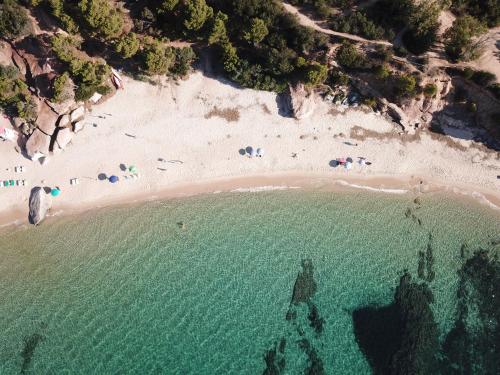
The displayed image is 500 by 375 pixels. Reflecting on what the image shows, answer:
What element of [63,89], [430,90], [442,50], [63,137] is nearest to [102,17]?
[63,89]

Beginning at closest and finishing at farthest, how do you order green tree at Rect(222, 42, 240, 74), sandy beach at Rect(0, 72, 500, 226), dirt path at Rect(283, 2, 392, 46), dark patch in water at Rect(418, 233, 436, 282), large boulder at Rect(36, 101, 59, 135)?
1. green tree at Rect(222, 42, 240, 74)
2. dirt path at Rect(283, 2, 392, 46)
3. large boulder at Rect(36, 101, 59, 135)
4. sandy beach at Rect(0, 72, 500, 226)
5. dark patch in water at Rect(418, 233, 436, 282)

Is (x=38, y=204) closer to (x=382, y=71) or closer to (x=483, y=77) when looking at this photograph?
(x=382, y=71)

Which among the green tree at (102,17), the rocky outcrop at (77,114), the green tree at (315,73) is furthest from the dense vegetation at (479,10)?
the rocky outcrop at (77,114)

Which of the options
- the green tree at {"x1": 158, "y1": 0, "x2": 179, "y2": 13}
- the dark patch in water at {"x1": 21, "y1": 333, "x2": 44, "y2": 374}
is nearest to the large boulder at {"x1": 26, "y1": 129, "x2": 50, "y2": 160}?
the green tree at {"x1": 158, "y1": 0, "x2": 179, "y2": 13}

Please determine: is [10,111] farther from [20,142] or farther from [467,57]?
[467,57]

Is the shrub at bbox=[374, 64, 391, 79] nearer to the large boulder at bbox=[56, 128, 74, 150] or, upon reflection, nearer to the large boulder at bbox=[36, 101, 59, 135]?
the large boulder at bbox=[56, 128, 74, 150]

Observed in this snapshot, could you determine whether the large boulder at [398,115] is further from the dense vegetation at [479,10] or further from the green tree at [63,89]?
the green tree at [63,89]

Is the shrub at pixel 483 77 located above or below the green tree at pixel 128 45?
above
